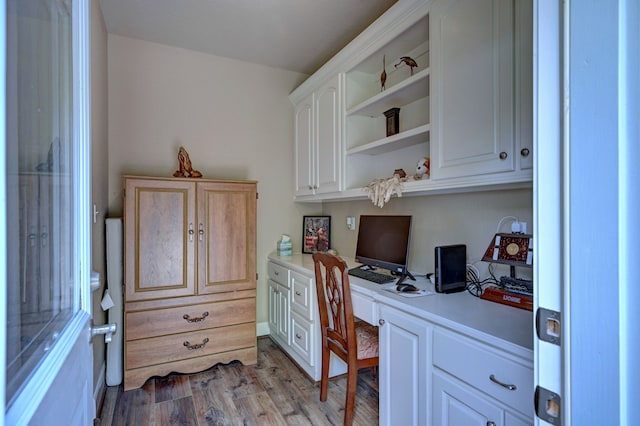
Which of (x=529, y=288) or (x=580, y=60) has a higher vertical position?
(x=580, y=60)

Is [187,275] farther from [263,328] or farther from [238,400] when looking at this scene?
[263,328]

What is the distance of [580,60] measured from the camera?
51cm

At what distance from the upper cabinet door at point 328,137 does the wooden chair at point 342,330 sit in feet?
2.72

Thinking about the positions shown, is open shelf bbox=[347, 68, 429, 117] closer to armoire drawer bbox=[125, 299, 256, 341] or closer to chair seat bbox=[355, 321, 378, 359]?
chair seat bbox=[355, 321, 378, 359]

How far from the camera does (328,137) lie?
275cm

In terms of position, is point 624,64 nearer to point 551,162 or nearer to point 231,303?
point 551,162

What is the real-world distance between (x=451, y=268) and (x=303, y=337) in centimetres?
132

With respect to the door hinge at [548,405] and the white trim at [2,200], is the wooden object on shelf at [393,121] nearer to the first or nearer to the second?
the door hinge at [548,405]

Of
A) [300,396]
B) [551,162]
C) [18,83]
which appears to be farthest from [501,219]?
[18,83]

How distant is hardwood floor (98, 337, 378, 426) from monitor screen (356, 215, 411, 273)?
0.89 metres

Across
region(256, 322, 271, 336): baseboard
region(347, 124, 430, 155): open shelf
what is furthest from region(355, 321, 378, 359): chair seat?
region(256, 322, 271, 336): baseboard

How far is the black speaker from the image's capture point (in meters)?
1.68

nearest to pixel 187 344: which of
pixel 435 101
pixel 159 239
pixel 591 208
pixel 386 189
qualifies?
pixel 159 239

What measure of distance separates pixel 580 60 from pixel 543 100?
0.26 ft
